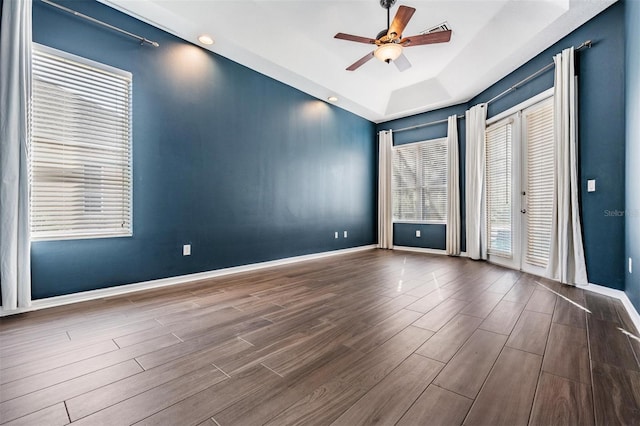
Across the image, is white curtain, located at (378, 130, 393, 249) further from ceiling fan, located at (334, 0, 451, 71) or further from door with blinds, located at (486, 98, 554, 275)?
ceiling fan, located at (334, 0, 451, 71)

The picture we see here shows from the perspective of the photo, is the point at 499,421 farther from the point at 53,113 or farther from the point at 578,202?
the point at 53,113

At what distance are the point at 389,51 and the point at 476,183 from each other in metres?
2.86

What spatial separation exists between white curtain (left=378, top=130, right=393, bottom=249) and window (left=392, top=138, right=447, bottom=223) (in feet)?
0.42

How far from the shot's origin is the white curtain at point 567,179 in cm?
302

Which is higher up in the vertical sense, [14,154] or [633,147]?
[633,147]

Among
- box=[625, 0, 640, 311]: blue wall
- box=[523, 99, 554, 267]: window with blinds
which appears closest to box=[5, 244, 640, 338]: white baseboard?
box=[625, 0, 640, 311]: blue wall

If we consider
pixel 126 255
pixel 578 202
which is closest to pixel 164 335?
pixel 126 255

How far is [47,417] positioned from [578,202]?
4.46 meters

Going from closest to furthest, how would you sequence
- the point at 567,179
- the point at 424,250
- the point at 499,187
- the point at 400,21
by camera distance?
the point at 400,21 < the point at 567,179 < the point at 499,187 < the point at 424,250

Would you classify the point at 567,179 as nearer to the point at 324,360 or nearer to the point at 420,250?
the point at 420,250

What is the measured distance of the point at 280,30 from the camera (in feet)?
11.9

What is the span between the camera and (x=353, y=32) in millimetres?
3777

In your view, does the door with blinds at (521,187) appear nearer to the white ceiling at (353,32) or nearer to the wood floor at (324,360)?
the white ceiling at (353,32)

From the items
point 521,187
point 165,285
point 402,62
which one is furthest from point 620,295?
point 165,285
